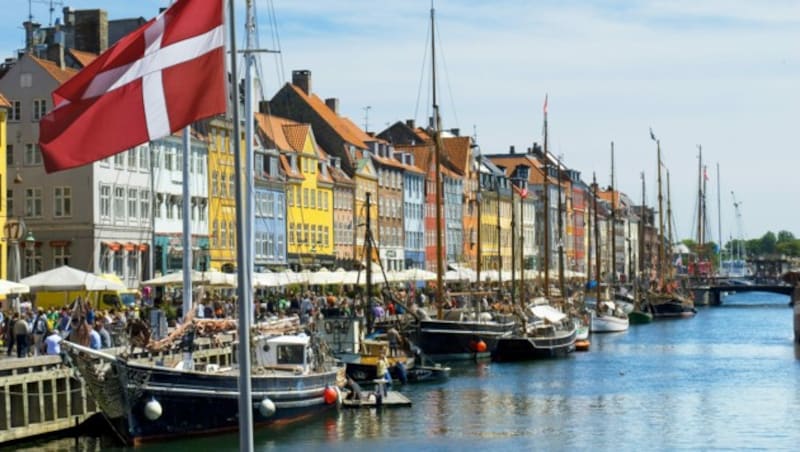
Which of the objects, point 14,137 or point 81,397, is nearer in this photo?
point 81,397

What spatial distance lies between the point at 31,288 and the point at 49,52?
109ft

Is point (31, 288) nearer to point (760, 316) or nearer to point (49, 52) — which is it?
point (49, 52)

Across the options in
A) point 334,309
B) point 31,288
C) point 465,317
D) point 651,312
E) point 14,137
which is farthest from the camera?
point 651,312

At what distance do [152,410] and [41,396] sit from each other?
356 centimetres

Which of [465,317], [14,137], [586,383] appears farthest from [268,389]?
→ [14,137]

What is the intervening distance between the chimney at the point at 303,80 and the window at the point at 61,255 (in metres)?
43.6

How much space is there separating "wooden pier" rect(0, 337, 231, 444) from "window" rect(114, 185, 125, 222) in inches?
1547

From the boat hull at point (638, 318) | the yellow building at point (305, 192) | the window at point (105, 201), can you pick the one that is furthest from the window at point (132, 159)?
the boat hull at point (638, 318)

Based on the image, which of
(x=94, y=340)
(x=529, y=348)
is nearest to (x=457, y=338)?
(x=529, y=348)

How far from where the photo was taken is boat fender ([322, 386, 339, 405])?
142 ft

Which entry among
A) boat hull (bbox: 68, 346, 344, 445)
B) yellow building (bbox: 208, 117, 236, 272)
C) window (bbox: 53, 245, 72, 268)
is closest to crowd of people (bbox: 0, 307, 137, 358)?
boat hull (bbox: 68, 346, 344, 445)

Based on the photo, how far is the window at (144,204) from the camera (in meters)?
83.5

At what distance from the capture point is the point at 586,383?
200 feet

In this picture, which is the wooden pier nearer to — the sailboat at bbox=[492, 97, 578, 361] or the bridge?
the sailboat at bbox=[492, 97, 578, 361]
